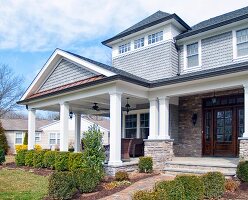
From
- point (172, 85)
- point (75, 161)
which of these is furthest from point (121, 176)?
point (172, 85)

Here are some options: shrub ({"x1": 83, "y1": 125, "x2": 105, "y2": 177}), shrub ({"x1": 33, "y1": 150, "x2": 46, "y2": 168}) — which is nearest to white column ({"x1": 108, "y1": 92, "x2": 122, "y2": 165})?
shrub ({"x1": 83, "y1": 125, "x2": 105, "y2": 177})

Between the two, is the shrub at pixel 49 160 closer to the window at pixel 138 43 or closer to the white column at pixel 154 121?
the white column at pixel 154 121

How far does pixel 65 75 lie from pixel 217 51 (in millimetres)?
6992

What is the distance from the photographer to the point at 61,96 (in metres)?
13.8

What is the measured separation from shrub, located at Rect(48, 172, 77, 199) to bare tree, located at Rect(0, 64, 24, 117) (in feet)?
107

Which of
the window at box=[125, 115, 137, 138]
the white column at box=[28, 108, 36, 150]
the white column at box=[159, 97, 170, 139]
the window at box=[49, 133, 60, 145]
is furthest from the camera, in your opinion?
the window at box=[49, 133, 60, 145]

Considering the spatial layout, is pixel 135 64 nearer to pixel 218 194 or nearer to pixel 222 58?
pixel 222 58

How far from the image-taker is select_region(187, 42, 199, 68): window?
13.3m

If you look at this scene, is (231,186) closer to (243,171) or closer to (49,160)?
(243,171)

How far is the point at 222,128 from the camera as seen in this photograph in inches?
488

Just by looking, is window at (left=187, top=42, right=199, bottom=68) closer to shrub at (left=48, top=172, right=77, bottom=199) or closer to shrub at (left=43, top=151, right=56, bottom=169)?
shrub at (left=43, top=151, right=56, bottom=169)

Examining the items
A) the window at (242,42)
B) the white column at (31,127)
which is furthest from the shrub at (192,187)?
the white column at (31,127)

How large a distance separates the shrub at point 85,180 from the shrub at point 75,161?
106 inches

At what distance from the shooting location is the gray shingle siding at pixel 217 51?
484 inches
